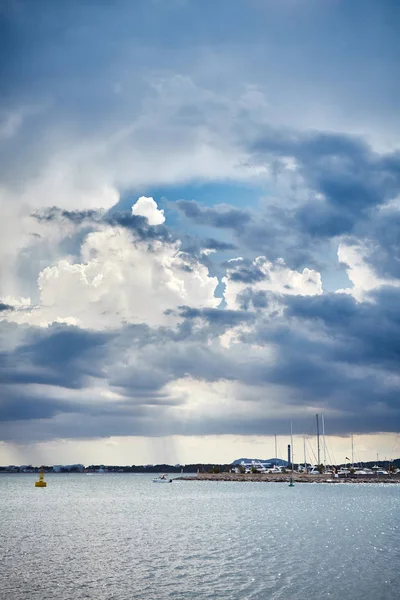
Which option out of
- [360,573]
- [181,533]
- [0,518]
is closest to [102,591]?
[360,573]

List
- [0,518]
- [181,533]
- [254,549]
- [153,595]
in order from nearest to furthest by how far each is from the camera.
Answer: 1. [153,595]
2. [254,549]
3. [181,533]
4. [0,518]

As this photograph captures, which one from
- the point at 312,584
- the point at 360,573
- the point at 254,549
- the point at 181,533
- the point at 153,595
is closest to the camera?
the point at 153,595

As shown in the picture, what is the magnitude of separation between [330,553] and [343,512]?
218 feet

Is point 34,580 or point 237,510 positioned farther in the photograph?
point 237,510

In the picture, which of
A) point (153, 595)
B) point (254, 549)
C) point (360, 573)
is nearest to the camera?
point (153, 595)

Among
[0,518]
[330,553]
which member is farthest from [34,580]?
[0,518]

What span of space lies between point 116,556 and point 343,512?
76177 millimetres

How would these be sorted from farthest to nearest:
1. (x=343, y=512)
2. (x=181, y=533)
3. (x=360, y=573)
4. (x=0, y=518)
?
(x=343, y=512), (x=0, y=518), (x=181, y=533), (x=360, y=573)

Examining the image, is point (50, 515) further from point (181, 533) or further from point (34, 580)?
point (34, 580)

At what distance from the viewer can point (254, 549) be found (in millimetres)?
70500

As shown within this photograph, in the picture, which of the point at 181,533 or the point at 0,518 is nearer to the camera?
the point at 181,533

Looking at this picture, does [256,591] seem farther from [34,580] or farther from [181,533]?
[181,533]

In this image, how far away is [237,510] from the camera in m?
135

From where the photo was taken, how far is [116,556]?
65.2 meters
